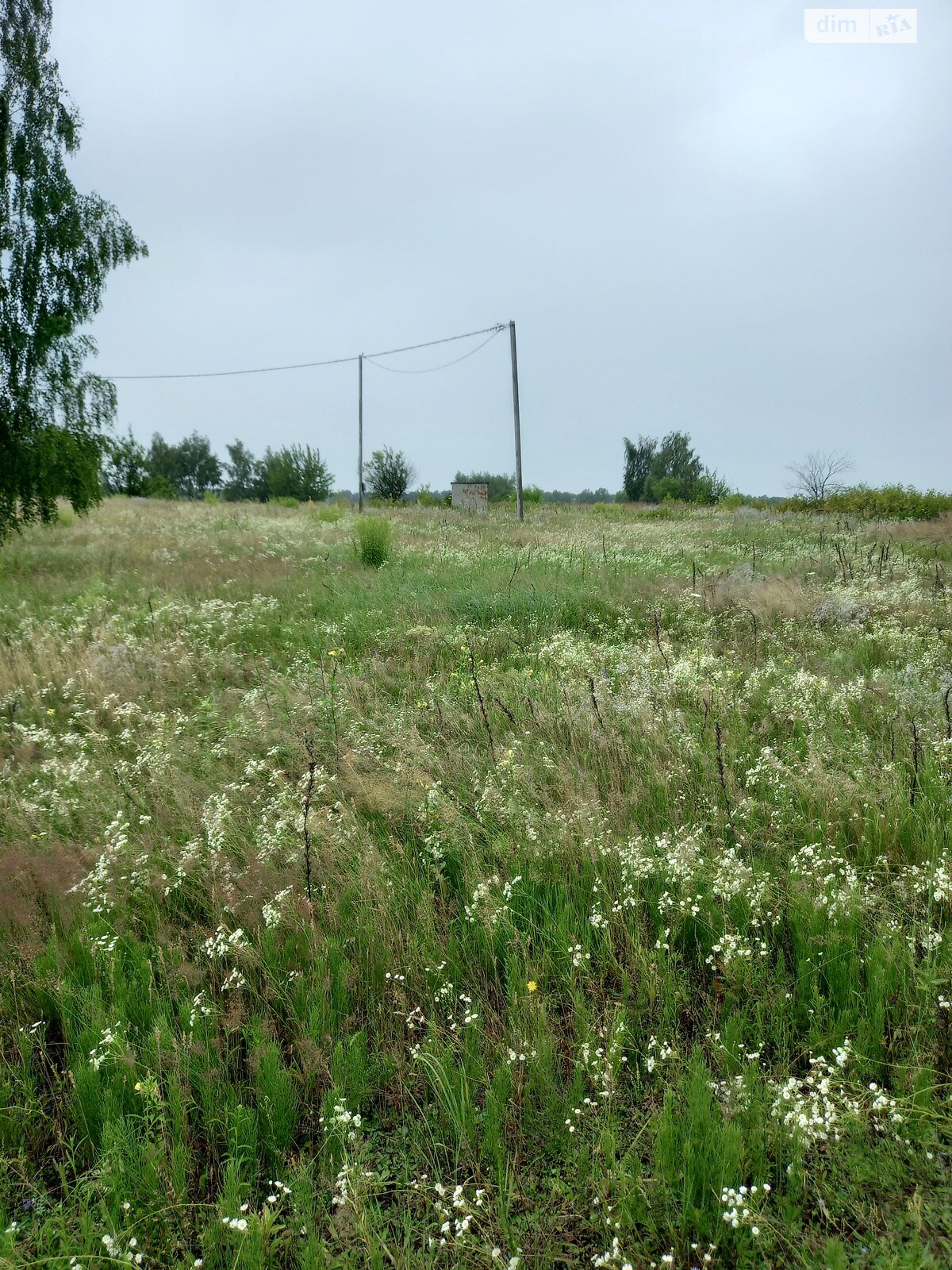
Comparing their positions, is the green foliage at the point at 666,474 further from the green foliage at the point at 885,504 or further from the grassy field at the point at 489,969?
the grassy field at the point at 489,969

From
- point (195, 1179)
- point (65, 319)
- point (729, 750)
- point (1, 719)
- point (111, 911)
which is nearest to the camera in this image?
point (195, 1179)

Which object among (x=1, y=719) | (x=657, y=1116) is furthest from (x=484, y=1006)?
(x=1, y=719)

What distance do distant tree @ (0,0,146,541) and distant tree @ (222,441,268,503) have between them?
7176 cm

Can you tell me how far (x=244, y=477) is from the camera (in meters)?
89.5

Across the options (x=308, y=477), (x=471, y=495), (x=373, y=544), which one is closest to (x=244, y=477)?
(x=308, y=477)

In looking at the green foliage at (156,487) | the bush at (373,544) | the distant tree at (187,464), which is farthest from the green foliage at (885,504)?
the distant tree at (187,464)

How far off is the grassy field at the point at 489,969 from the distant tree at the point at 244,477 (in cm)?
8332

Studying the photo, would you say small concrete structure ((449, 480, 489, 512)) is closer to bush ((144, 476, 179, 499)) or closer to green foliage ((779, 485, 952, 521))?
green foliage ((779, 485, 952, 521))

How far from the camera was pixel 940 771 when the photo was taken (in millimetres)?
3912

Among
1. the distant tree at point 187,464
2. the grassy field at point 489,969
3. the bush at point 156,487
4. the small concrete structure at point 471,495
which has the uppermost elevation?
the distant tree at point 187,464

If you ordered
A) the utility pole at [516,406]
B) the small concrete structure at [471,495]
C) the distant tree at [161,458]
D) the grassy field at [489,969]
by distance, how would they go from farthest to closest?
the distant tree at [161,458] < the small concrete structure at [471,495] < the utility pole at [516,406] < the grassy field at [489,969]

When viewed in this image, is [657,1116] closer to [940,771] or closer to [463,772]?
[463,772]

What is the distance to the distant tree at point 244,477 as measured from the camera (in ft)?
278

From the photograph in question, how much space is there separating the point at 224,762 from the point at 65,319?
1231cm
